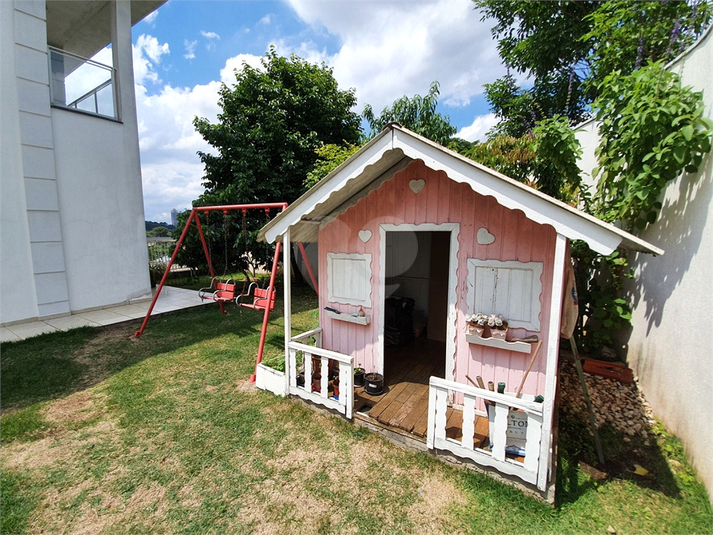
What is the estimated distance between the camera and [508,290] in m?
3.20

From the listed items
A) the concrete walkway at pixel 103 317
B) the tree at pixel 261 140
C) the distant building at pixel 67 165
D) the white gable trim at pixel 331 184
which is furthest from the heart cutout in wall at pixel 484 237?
the distant building at pixel 67 165

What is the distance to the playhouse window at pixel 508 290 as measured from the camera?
3098 mm

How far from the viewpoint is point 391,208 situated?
3.75 metres

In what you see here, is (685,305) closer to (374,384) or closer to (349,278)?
(374,384)

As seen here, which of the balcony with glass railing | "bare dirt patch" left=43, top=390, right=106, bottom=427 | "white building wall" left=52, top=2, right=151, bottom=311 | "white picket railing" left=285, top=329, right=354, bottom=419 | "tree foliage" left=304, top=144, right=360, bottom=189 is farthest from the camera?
"tree foliage" left=304, top=144, right=360, bottom=189

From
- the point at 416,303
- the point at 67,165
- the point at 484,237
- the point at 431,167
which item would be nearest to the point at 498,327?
the point at 484,237

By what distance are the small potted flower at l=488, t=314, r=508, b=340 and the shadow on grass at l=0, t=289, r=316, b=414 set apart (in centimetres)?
440

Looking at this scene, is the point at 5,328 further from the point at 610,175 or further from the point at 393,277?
the point at 610,175

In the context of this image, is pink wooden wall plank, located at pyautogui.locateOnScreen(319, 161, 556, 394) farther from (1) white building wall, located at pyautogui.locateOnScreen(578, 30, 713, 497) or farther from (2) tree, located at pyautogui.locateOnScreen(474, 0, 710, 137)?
(2) tree, located at pyautogui.locateOnScreen(474, 0, 710, 137)

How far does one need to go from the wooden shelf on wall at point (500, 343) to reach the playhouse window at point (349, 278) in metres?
1.32

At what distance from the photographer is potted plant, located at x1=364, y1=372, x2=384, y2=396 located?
3842 millimetres

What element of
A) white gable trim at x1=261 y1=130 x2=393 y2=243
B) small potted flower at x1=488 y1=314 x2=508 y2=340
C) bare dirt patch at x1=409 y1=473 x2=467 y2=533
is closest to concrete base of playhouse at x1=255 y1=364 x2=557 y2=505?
bare dirt patch at x1=409 y1=473 x2=467 y2=533

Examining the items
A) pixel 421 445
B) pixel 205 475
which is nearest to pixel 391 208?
pixel 421 445

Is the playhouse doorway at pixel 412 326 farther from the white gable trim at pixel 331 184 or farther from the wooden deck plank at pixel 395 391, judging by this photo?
the white gable trim at pixel 331 184
